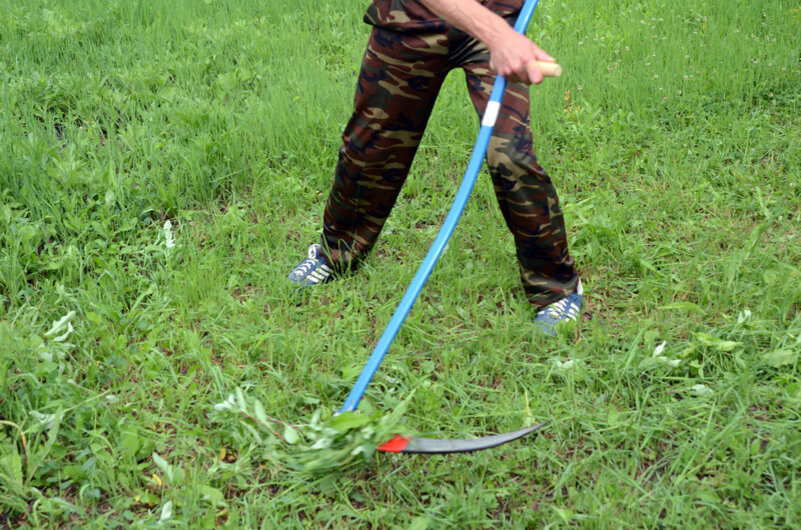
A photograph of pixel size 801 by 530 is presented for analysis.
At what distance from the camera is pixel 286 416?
89.4 inches

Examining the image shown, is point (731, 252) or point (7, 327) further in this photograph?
point (731, 252)

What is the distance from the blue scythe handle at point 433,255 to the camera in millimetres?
2018

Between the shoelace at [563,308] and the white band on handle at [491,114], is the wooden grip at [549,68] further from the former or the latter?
the shoelace at [563,308]

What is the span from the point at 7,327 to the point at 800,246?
9.95 ft

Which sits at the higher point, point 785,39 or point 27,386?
point 785,39

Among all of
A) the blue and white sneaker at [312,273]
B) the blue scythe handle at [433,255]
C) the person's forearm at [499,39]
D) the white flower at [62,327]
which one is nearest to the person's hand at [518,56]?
the person's forearm at [499,39]

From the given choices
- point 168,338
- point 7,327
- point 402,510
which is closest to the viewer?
point 402,510

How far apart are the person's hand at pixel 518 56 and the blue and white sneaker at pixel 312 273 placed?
4.24 ft

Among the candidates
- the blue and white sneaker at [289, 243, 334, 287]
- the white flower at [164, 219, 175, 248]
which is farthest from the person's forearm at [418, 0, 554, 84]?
the white flower at [164, 219, 175, 248]

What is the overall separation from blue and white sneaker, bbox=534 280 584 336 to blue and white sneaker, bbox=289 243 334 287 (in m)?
0.87

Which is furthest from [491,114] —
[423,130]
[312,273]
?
[312,273]

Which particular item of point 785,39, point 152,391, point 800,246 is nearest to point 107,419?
point 152,391

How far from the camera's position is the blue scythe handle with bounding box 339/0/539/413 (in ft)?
6.62

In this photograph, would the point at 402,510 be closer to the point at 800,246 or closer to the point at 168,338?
the point at 168,338
